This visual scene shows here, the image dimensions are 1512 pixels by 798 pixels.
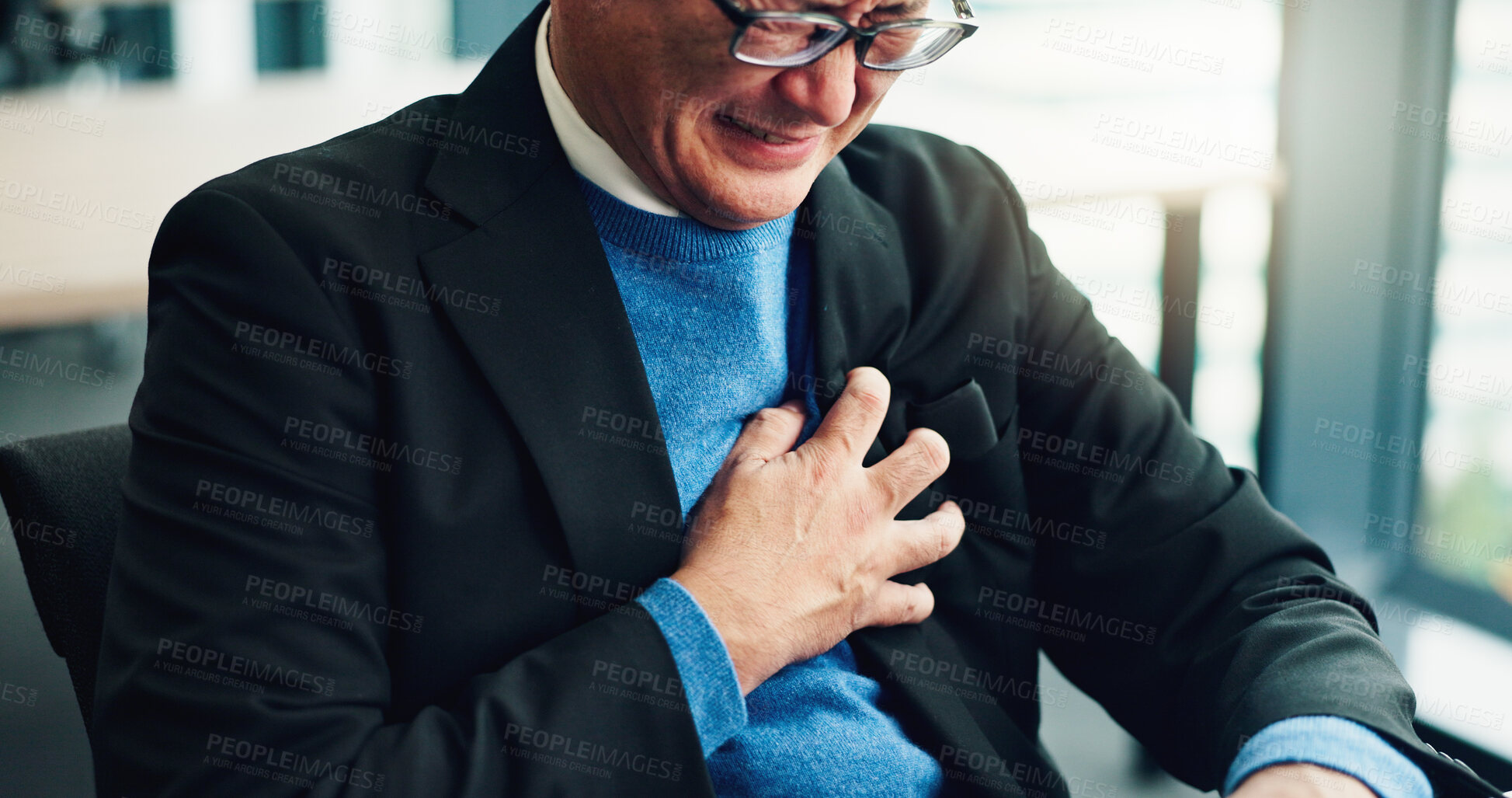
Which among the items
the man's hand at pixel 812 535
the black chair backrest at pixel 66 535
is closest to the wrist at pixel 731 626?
the man's hand at pixel 812 535

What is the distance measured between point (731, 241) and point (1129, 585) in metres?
0.57

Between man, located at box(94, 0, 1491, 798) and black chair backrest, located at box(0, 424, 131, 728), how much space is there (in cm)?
14

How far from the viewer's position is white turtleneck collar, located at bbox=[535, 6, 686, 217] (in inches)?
45.1

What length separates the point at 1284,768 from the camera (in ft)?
3.38

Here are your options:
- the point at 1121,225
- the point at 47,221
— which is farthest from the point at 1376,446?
the point at 47,221

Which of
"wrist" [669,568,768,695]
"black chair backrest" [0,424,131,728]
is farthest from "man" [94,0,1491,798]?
"black chair backrest" [0,424,131,728]

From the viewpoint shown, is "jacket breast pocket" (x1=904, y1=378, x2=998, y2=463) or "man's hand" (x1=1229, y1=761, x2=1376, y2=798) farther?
"jacket breast pocket" (x1=904, y1=378, x2=998, y2=463)

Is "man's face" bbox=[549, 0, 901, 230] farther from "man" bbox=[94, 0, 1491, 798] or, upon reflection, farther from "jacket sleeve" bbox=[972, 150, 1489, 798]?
"jacket sleeve" bbox=[972, 150, 1489, 798]

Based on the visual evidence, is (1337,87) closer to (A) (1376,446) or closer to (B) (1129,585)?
(A) (1376,446)

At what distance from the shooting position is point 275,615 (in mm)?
927

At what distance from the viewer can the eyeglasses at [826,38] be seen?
98 cm

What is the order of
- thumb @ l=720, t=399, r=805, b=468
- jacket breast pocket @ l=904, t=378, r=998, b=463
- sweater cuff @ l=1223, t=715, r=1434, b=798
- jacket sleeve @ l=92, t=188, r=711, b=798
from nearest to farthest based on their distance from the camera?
jacket sleeve @ l=92, t=188, r=711, b=798 → sweater cuff @ l=1223, t=715, r=1434, b=798 → thumb @ l=720, t=399, r=805, b=468 → jacket breast pocket @ l=904, t=378, r=998, b=463

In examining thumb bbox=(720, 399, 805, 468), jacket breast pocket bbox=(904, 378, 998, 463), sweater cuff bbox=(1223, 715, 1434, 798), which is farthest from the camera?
jacket breast pocket bbox=(904, 378, 998, 463)

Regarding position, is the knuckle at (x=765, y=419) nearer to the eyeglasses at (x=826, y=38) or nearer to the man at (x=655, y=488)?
the man at (x=655, y=488)
